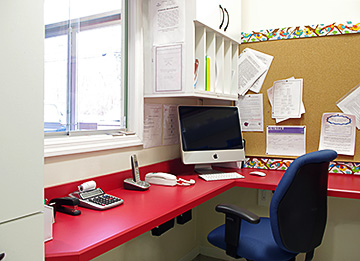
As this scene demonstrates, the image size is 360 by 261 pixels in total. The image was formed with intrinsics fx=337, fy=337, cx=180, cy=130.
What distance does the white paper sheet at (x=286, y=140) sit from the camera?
8.08 ft

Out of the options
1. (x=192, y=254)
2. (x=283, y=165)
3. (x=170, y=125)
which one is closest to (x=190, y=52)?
(x=170, y=125)

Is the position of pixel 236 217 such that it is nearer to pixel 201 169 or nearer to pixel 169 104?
pixel 201 169

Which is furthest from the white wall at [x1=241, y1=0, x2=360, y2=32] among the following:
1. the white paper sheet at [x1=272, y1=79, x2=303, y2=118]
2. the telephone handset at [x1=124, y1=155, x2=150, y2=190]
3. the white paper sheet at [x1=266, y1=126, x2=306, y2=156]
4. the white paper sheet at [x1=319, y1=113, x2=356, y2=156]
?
the telephone handset at [x1=124, y1=155, x2=150, y2=190]

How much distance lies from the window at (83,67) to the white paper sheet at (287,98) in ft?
3.76

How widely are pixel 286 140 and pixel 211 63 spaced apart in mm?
831

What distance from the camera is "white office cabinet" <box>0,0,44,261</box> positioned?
807mm

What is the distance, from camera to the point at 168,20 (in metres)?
2.04

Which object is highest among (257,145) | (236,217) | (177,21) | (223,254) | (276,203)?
(177,21)

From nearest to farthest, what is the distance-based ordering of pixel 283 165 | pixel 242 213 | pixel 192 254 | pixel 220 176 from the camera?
1. pixel 242 213
2. pixel 220 176
3. pixel 283 165
4. pixel 192 254

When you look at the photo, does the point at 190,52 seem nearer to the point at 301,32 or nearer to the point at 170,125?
the point at 170,125

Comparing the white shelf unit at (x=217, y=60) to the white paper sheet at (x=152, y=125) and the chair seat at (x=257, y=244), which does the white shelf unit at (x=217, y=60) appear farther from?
the chair seat at (x=257, y=244)

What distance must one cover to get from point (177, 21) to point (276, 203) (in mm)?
1181

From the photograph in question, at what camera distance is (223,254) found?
9.26ft

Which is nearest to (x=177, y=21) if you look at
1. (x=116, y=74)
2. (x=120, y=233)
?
(x=116, y=74)
